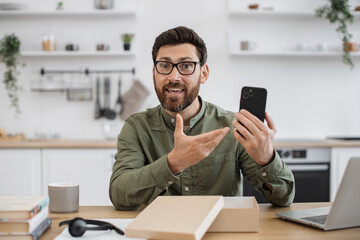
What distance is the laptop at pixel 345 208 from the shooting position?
3.45 feet

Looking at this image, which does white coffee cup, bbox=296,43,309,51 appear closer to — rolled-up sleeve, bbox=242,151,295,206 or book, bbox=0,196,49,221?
rolled-up sleeve, bbox=242,151,295,206

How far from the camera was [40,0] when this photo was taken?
381 centimetres

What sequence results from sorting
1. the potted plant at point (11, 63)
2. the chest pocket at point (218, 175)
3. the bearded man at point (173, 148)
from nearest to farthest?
the bearded man at point (173, 148) → the chest pocket at point (218, 175) → the potted plant at point (11, 63)

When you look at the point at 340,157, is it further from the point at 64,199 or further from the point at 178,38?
the point at 64,199

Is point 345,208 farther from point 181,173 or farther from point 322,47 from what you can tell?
point 322,47

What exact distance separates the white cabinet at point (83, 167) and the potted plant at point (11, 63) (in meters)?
0.80

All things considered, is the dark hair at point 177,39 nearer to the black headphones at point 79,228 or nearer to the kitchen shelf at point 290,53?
the black headphones at point 79,228

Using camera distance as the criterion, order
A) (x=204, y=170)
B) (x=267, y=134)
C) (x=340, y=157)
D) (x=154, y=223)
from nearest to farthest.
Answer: (x=154, y=223), (x=267, y=134), (x=204, y=170), (x=340, y=157)

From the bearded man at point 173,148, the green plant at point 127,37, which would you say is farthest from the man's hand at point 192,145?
the green plant at point 127,37

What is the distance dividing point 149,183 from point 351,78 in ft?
10.0

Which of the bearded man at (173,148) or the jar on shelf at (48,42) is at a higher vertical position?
the jar on shelf at (48,42)

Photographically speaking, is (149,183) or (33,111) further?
(33,111)

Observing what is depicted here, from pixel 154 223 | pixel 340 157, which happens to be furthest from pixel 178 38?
pixel 340 157

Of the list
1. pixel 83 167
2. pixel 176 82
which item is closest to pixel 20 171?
pixel 83 167
